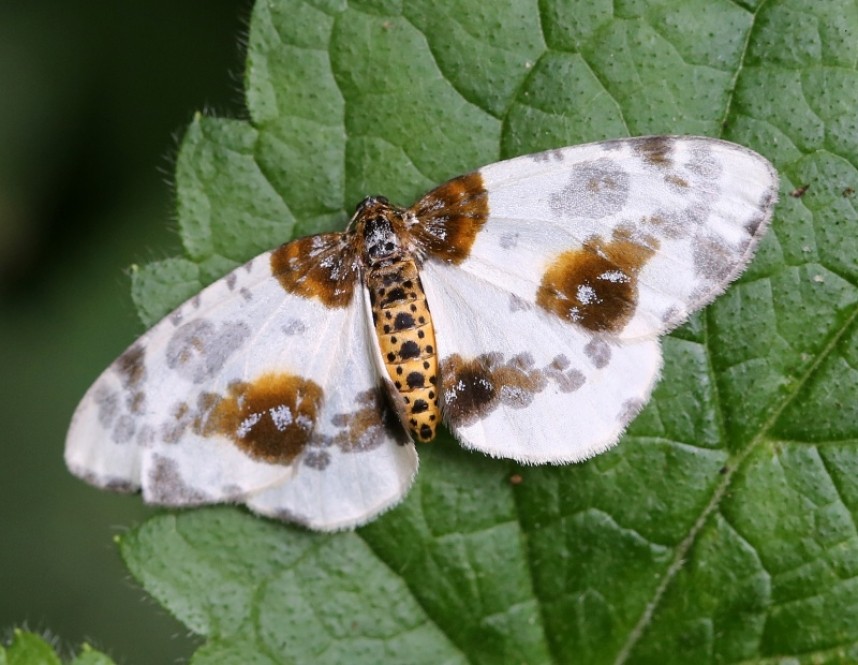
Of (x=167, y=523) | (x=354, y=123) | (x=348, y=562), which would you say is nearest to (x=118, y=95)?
(x=354, y=123)

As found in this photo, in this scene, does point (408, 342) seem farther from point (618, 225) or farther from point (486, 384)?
point (618, 225)

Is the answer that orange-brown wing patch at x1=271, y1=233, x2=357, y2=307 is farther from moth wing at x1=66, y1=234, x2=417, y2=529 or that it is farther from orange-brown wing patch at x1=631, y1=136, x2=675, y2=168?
orange-brown wing patch at x1=631, y1=136, x2=675, y2=168

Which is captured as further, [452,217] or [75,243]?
[75,243]

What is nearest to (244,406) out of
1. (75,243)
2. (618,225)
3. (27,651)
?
(27,651)

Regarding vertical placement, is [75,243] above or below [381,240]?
below

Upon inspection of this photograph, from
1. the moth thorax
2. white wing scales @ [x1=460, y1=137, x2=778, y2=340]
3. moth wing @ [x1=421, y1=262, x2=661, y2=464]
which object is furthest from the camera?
the moth thorax

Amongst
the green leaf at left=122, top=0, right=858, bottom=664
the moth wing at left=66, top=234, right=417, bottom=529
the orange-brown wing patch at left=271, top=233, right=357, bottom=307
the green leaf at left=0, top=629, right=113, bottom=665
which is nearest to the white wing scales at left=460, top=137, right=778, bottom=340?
the green leaf at left=122, top=0, right=858, bottom=664

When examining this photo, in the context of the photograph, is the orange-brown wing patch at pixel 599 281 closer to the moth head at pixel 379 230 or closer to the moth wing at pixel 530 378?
the moth wing at pixel 530 378

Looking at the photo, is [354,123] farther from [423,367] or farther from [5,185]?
[5,185]
